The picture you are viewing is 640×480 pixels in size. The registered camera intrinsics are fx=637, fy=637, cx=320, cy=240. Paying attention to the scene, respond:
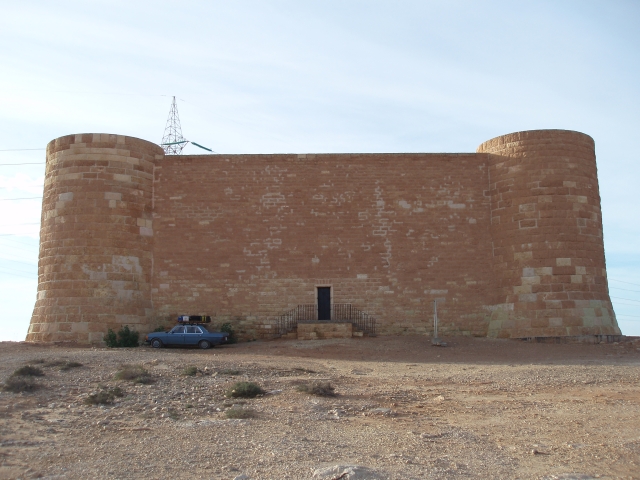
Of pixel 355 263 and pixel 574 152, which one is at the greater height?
pixel 574 152

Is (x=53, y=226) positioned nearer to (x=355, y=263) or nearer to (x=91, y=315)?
(x=91, y=315)

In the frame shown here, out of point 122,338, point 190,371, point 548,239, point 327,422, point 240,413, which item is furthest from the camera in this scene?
point 548,239

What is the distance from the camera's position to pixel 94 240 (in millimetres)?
20000

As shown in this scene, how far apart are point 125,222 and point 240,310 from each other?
15.3 feet

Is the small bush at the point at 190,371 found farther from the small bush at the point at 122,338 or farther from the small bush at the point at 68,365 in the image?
the small bush at the point at 122,338

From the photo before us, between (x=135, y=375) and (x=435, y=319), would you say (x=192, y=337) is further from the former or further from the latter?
(x=435, y=319)

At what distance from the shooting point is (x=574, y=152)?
20531mm

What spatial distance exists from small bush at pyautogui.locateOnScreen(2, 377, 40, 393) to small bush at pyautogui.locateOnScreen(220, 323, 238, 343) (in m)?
9.48

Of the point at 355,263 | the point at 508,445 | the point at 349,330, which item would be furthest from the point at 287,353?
the point at 508,445

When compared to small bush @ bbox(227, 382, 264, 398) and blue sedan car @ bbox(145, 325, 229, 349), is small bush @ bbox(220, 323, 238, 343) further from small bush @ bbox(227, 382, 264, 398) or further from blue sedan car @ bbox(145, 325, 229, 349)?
small bush @ bbox(227, 382, 264, 398)

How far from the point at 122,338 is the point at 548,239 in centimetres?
1343

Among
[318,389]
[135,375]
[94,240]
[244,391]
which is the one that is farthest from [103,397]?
[94,240]

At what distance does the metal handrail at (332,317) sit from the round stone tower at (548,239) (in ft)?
13.0

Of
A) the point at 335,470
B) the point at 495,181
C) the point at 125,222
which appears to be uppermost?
the point at 495,181
